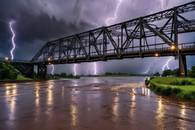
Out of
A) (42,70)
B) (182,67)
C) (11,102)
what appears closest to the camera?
(11,102)

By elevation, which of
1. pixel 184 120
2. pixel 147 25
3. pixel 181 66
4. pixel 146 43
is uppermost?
pixel 147 25

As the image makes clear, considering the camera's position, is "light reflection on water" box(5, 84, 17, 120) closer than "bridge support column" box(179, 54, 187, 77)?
Yes

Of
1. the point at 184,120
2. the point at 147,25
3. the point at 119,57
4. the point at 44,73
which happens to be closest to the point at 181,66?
the point at 147,25

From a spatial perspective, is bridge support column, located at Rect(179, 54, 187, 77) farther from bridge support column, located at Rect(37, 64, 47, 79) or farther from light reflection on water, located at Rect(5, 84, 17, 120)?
bridge support column, located at Rect(37, 64, 47, 79)

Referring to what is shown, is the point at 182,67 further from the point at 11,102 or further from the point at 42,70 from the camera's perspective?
the point at 42,70

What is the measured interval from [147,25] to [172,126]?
66247 mm

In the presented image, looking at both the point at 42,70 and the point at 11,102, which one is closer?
the point at 11,102

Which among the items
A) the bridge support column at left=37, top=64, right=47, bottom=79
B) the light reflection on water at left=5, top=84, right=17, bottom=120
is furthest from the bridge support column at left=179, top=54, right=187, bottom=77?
the bridge support column at left=37, top=64, right=47, bottom=79

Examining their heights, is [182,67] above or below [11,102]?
above

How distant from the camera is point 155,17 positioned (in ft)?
247

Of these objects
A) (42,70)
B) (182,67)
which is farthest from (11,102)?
(42,70)

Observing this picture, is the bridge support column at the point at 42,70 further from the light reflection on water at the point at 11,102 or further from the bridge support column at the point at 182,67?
the light reflection on water at the point at 11,102

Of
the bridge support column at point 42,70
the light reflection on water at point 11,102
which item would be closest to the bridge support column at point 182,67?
the light reflection on water at point 11,102

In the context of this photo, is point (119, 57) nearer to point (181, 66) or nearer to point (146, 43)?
point (146, 43)
